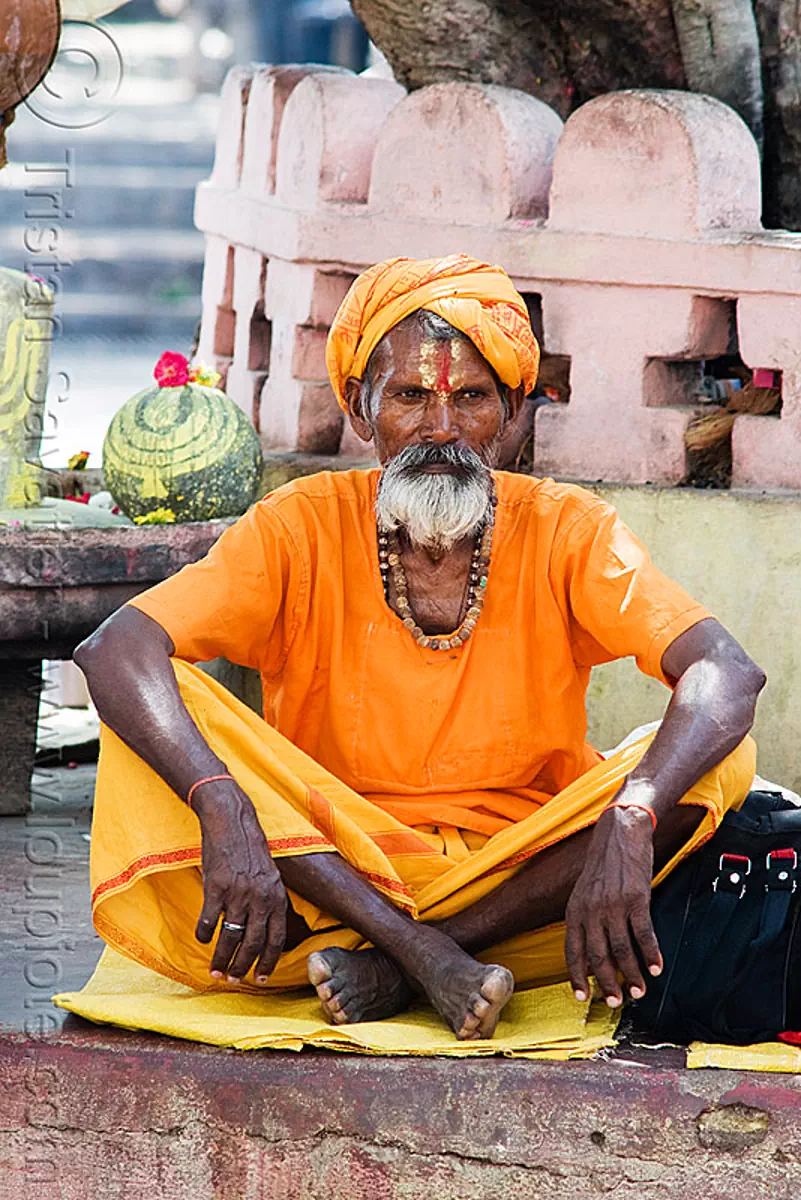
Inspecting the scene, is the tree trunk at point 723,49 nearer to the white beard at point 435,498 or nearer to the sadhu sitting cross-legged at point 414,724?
the sadhu sitting cross-legged at point 414,724

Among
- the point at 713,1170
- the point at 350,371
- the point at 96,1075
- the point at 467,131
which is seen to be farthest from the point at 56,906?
the point at 467,131

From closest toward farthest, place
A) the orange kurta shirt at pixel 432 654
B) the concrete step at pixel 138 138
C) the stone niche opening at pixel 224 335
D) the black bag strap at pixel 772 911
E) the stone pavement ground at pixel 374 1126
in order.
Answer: the stone pavement ground at pixel 374 1126 < the black bag strap at pixel 772 911 < the orange kurta shirt at pixel 432 654 < the stone niche opening at pixel 224 335 < the concrete step at pixel 138 138

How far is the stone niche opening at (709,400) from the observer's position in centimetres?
487

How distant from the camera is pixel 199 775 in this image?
330cm

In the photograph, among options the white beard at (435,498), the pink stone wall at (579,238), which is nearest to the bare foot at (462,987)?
the white beard at (435,498)

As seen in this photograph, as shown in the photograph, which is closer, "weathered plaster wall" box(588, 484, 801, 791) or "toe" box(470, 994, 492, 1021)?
"toe" box(470, 994, 492, 1021)

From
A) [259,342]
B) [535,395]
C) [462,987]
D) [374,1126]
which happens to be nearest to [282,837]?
[462,987]

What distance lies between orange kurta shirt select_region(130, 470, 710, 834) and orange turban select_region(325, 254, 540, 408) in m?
0.28

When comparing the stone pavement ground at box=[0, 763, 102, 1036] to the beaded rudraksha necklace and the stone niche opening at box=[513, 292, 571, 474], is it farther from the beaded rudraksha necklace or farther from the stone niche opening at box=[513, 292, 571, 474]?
the stone niche opening at box=[513, 292, 571, 474]

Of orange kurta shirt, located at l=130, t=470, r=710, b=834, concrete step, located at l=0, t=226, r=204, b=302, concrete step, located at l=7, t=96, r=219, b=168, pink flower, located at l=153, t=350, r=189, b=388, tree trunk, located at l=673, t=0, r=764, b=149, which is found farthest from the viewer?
concrete step, located at l=7, t=96, r=219, b=168

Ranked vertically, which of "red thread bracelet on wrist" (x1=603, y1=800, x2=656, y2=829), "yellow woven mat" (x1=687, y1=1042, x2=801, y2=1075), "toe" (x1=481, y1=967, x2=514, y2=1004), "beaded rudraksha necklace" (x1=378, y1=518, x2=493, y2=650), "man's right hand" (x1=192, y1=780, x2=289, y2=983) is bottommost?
"yellow woven mat" (x1=687, y1=1042, x2=801, y2=1075)

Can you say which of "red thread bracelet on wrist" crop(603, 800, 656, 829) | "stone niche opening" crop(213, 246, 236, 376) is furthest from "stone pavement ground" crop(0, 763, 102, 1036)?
"stone niche opening" crop(213, 246, 236, 376)

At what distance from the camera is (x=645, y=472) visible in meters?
4.93

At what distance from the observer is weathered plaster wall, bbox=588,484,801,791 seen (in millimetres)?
4699
